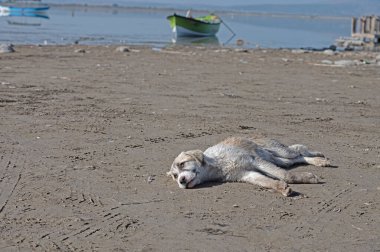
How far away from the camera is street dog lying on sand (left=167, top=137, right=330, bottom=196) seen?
7734 mm

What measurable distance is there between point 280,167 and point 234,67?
1435cm

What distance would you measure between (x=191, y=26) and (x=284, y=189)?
155 feet

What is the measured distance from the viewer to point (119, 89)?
51.8 ft

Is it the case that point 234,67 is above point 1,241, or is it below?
below

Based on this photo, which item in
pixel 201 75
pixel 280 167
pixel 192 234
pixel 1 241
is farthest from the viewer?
pixel 201 75

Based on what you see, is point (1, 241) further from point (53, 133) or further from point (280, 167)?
point (53, 133)

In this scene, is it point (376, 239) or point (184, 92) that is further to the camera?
point (184, 92)

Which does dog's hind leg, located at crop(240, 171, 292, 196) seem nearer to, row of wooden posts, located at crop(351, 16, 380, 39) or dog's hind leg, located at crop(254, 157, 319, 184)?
dog's hind leg, located at crop(254, 157, 319, 184)

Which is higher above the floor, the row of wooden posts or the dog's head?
the dog's head

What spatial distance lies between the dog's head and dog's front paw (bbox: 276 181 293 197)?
902 millimetres

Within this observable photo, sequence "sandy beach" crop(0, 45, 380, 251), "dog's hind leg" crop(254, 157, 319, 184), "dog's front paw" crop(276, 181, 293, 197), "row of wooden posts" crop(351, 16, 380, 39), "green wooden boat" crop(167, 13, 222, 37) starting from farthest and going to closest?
1. "green wooden boat" crop(167, 13, 222, 37)
2. "row of wooden posts" crop(351, 16, 380, 39)
3. "dog's hind leg" crop(254, 157, 319, 184)
4. "dog's front paw" crop(276, 181, 293, 197)
5. "sandy beach" crop(0, 45, 380, 251)

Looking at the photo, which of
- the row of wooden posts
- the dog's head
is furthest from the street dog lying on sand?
the row of wooden posts

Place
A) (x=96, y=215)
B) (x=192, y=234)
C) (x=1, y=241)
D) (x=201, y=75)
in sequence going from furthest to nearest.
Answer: (x=201, y=75), (x=96, y=215), (x=192, y=234), (x=1, y=241)

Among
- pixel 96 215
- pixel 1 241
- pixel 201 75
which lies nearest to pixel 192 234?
pixel 96 215
